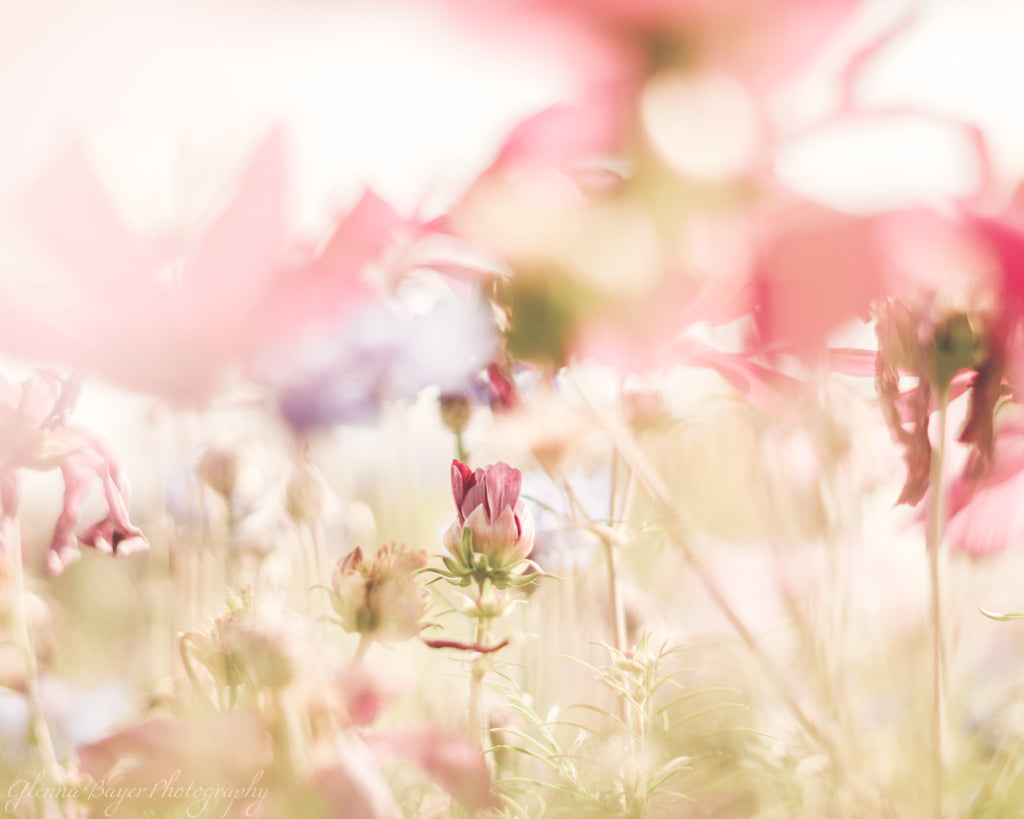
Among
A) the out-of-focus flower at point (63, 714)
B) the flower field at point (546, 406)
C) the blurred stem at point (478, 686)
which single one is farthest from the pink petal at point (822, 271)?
the out-of-focus flower at point (63, 714)

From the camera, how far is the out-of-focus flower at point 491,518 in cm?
22

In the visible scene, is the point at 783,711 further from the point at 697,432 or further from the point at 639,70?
the point at 639,70

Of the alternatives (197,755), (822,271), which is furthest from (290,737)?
(822,271)

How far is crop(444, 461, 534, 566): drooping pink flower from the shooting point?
0.22 meters

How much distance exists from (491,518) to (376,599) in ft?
0.11

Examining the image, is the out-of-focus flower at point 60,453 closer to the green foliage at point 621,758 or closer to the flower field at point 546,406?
the flower field at point 546,406

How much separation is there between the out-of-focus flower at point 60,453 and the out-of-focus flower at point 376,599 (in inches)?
1.9

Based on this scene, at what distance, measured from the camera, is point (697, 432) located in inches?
13.7

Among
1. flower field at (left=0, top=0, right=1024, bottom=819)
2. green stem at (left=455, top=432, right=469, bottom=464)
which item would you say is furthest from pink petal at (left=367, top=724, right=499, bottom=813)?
green stem at (left=455, top=432, right=469, bottom=464)

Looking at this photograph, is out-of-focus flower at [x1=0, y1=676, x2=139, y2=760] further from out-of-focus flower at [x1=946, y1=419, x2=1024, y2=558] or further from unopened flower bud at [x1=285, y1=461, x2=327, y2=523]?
out-of-focus flower at [x1=946, y1=419, x2=1024, y2=558]

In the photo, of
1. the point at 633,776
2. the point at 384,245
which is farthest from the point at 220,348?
the point at 633,776

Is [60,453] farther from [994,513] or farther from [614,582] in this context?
[994,513]

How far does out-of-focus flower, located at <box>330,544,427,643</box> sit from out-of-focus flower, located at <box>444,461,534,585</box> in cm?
2

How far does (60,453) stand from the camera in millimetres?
215
